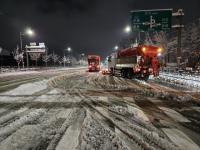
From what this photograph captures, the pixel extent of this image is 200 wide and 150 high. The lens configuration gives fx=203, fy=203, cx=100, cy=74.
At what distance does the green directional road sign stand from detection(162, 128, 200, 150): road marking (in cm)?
1972

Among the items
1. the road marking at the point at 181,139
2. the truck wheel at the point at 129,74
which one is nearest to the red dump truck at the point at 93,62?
the truck wheel at the point at 129,74

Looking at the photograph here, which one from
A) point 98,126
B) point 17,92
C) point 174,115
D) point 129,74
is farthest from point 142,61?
point 98,126

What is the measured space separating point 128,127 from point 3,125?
3325 mm

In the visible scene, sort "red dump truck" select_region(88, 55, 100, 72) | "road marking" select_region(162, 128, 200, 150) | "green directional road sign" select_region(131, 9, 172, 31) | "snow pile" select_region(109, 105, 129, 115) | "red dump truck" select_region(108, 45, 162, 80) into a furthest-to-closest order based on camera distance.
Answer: "red dump truck" select_region(88, 55, 100, 72), "green directional road sign" select_region(131, 9, 172, 31), "red dump truck" select_region(108, 45, 162, 80), "snow pile" select_region(109, 105, 129, 115), "road marking" select_region(162, 128, 200, 150)

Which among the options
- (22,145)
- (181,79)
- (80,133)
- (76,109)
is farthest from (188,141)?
(181,79)

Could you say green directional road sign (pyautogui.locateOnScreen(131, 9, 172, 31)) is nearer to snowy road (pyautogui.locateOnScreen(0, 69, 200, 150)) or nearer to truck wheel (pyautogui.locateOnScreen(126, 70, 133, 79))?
truck wheel (pyautogui.locateOnScreen(126, 70, 133, 79))

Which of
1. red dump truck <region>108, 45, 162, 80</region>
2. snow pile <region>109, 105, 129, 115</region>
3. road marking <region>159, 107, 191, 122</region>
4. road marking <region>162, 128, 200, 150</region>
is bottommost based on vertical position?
road marking <region>162, 128, 200, 150</region>

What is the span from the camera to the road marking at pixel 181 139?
13.4ft

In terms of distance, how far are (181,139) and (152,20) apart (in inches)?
802

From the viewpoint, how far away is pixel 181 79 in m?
17.5

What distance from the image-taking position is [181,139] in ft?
14.7

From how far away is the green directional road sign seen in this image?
22.4 meters

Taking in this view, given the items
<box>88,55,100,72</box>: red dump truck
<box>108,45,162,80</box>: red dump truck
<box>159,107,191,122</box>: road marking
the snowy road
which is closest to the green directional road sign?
<box>108,45,162,80</box>: red dump truck

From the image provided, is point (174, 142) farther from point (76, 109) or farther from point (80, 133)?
point (76, 109)
